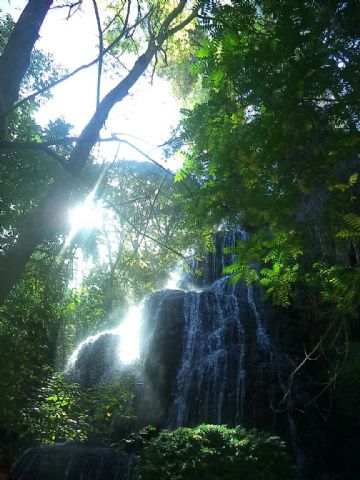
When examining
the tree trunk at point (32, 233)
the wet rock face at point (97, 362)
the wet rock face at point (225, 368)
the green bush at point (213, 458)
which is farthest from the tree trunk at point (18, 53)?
the wet rock face at point (97, 362)

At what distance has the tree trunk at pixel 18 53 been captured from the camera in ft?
12.2

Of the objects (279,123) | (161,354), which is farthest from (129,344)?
(279,123)

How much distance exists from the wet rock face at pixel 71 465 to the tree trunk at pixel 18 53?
10202mm

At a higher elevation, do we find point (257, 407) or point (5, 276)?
point (257, 407)

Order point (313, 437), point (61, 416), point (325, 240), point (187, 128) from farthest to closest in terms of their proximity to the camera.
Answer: point (313, 437) → point (61, 416) → point (325, 240) → point (187, 128)

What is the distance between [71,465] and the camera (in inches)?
411

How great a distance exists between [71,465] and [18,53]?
10.6 metres

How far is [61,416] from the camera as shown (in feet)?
20.5

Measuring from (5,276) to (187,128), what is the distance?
7.32 feet

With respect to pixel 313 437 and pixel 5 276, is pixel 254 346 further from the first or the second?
pixel 5 276

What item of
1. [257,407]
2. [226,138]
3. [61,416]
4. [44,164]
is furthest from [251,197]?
[257,407]

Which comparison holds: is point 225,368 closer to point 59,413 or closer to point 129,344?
point 129,344

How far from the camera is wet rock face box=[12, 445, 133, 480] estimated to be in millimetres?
10359

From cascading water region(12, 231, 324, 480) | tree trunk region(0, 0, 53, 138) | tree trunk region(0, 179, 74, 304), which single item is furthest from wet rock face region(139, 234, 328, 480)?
tree trunk region(0, 0, 53, 138)
